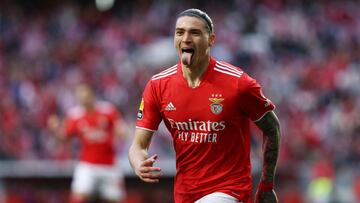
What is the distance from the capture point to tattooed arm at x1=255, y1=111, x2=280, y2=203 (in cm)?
575

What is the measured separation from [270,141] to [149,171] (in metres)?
1.01

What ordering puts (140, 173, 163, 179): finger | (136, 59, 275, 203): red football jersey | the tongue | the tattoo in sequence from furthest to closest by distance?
the tattoo → (136, 59, 275, 203): red football jersey → the tongue → (140, 173, 163, 179): finger

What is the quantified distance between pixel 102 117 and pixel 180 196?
6305 mm

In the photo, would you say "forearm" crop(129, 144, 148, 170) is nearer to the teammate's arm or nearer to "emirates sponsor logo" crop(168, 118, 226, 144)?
the teammate's arm

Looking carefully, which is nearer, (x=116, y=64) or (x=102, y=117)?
(x=102, y=117)

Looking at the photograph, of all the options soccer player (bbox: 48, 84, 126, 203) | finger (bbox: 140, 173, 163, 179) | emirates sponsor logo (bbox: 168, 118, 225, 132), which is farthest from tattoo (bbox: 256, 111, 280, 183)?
soccer player (bbox: 48, 84, 126, 203)

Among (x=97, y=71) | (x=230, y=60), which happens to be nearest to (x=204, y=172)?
(x=230, y=60)

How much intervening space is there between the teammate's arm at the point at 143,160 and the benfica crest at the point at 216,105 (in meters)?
0.49

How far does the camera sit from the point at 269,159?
583 centimetres

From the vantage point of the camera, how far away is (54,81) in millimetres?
19375

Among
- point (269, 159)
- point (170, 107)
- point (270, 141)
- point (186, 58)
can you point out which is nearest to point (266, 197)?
point (269, 159)

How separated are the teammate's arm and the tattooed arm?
0.83 m

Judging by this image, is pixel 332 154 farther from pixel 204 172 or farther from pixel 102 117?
pixel 204 172

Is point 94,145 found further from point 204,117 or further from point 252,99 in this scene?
point 252,99
